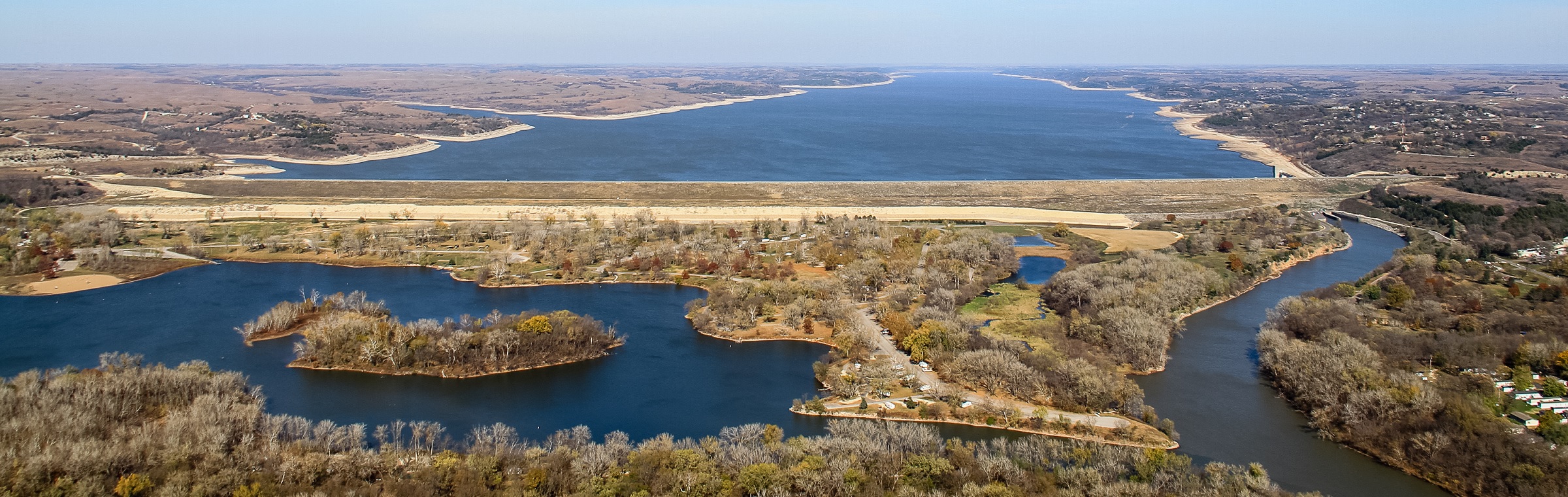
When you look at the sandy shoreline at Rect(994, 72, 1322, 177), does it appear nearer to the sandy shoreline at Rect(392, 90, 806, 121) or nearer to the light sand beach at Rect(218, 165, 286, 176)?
the sandy shoreline at Rect(392, 90, 806, 121)

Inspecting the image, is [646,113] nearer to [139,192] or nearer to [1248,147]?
[139,192]

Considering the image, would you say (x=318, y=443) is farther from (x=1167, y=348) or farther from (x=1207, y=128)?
(x=1207, y=128)

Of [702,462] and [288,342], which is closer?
[702,462]

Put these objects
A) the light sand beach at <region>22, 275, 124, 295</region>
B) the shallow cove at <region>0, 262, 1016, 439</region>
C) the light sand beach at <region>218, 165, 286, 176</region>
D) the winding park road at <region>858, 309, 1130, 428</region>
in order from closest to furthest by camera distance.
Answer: the winding park road at <region>858, 309, 1130, 428</region>
the shallow cove at <region>0, 262, 1016, 439</region>
the light sand beach at <region>22, 275, 124, 295</region>
the light sand beach at <region>218, 165, 286, 176</region>

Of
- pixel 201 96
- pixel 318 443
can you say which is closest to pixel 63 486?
pixel 318 443

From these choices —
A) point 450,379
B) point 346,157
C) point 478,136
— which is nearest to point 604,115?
point 478,136

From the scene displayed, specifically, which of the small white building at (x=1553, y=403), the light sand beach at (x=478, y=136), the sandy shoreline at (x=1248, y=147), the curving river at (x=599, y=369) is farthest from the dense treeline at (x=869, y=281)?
the light sand beach at (x=478, y=136)

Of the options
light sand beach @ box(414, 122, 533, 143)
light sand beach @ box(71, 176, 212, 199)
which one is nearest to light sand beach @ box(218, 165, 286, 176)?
light sand beach @ box(71, 176, 212, 199)
